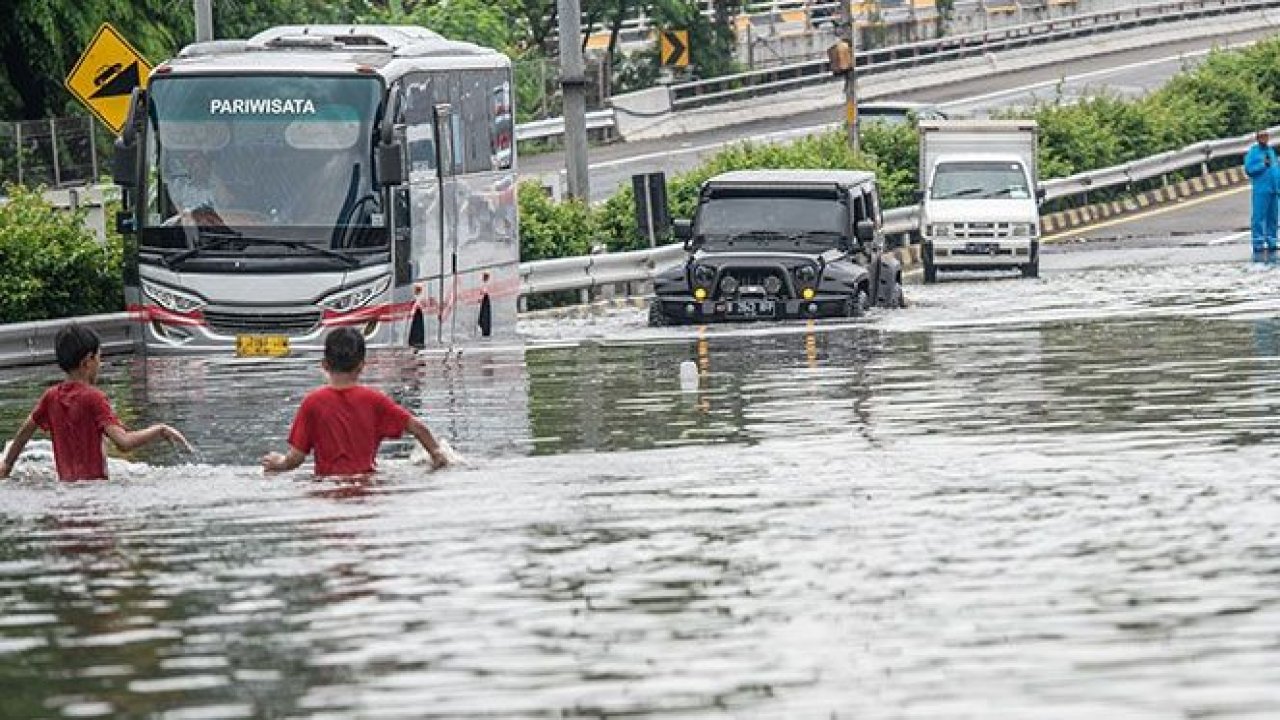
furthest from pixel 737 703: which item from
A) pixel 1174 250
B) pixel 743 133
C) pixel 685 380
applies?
pixel 743 133

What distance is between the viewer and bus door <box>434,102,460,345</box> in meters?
31.3

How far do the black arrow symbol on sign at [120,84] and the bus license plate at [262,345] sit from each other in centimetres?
573

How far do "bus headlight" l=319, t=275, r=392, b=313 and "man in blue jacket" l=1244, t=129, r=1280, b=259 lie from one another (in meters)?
17.0

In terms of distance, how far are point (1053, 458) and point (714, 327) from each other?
48.8 ft

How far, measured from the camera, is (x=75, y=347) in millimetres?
17016

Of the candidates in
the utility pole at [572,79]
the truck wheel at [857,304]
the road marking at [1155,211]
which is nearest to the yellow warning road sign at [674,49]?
the road marking at [1155,211]

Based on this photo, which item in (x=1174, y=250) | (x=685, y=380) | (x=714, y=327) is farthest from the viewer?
(x=1174, y=250)

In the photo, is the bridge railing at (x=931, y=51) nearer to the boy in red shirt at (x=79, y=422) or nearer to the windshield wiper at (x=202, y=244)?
the windshield wiper at (x=202, y=244)

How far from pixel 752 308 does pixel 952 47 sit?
5631 centimetres

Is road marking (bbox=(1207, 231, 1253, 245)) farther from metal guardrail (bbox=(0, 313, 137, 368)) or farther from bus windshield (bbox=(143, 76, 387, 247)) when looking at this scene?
bus windshield (bbox=(143, 76, 387, 247))

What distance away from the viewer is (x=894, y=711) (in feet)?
33.3

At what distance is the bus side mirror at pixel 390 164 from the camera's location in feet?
94.9

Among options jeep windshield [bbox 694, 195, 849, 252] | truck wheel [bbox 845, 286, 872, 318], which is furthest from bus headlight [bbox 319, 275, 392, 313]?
truck wheel [bbox 845, 286, 872, 318]

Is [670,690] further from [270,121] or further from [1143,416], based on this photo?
[270,121]
